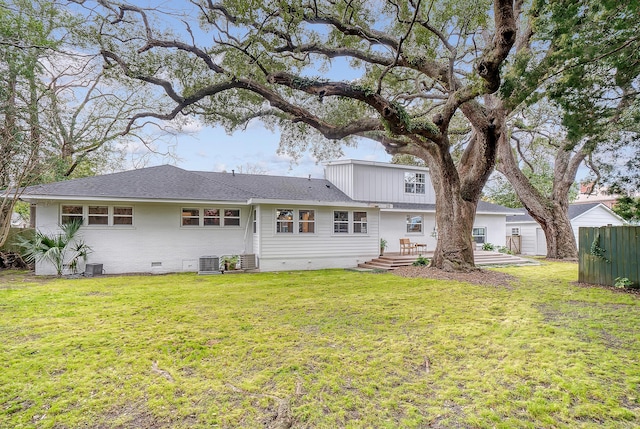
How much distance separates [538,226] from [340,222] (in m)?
16.1

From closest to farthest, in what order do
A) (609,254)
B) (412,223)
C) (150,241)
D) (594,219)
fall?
(609,254) < (150,241) < (412,223) < (594,219)

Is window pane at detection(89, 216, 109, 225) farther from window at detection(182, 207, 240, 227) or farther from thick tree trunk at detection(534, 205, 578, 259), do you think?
thick tree trunk at detection(534, 205, 578, 259)

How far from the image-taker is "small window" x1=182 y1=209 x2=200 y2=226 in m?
12.9

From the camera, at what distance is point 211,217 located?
13.3 meters

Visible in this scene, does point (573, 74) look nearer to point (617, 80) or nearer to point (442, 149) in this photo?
point (617, 80)

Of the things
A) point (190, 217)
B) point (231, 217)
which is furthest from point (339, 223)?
point (190, 217)

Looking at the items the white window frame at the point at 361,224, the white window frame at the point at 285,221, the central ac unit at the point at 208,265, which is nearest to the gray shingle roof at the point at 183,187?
the white window frame at the point at 285,221

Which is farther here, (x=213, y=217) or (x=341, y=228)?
(x=341, y=228)

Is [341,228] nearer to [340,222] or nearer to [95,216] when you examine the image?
[340,222]

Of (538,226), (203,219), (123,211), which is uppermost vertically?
(123,211)

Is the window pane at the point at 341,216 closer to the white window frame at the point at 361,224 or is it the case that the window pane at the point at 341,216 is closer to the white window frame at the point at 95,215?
the white window frame at the point at 361,224

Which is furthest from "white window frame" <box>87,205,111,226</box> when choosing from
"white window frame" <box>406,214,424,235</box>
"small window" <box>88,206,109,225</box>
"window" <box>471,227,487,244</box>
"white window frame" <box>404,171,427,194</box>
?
"window" <box>471,227,487,244</box>

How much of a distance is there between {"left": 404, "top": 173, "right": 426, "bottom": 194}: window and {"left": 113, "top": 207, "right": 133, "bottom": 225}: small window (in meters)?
13.5

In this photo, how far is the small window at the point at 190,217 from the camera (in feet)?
42.2
